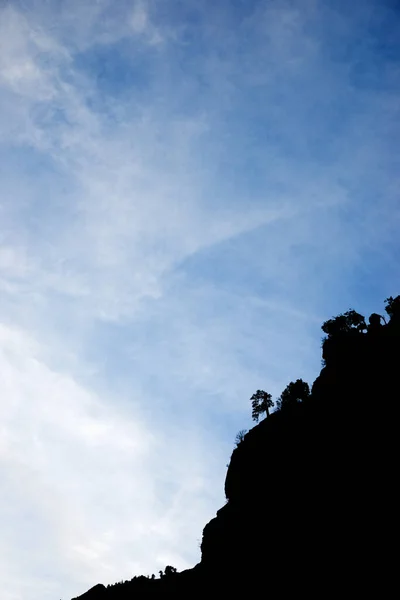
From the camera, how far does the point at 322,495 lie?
1518 inches

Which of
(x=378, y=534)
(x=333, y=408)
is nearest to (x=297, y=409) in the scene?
(x=333, y=408)

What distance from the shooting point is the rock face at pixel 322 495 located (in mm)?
33062

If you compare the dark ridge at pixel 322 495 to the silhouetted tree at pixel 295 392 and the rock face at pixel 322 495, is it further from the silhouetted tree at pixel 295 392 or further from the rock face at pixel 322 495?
the silhouetted tree at pixel 295 392

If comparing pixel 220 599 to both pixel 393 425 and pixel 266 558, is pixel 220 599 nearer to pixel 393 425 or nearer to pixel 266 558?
pixel 266 558

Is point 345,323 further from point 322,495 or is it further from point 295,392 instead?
point 322,495

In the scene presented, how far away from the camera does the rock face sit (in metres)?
33.1

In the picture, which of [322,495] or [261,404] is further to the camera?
[261,404]

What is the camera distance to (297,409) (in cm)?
5022

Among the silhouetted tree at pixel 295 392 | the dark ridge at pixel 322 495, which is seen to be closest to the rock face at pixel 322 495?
the dark ridge at pixel 322 495

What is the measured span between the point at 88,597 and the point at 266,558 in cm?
3944

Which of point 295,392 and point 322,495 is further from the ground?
point 295,392

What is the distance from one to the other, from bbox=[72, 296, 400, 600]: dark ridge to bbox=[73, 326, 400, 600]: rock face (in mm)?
97

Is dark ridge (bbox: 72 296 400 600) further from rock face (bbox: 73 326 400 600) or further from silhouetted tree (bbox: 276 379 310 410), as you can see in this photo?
silhouetted tree (bbox: 276 379 310 410)

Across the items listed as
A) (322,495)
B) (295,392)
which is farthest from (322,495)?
(295,392)
